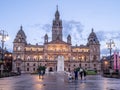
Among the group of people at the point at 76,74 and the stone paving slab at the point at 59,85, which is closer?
the stone paving slab at the point at 59,85

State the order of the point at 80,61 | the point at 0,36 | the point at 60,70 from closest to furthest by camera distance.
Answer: the point at 0,36 < the point at 60,70 < the point at 80,61

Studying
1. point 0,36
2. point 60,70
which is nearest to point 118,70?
point 0,36

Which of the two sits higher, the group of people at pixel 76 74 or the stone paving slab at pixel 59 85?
the group of people at pixel 76 74

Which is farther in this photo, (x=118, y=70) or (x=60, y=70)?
(x=60, y=70)

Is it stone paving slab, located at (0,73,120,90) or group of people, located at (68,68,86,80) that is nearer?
stone paving slab, located at (0,73,120,90)

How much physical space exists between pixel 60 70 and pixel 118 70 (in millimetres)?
88288

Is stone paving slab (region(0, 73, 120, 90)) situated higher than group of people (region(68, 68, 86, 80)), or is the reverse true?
group of people (region(68, 68, 86, 80))

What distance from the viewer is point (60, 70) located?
167125mm

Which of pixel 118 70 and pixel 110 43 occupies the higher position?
pixel 110 43

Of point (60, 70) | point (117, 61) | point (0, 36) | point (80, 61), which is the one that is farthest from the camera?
point (80, 61)

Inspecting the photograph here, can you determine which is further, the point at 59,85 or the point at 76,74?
the point at 76,74

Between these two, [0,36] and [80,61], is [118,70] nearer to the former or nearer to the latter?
[0,36]

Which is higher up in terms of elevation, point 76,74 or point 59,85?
point 76,74

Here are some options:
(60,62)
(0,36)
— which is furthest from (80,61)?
(0,36)
